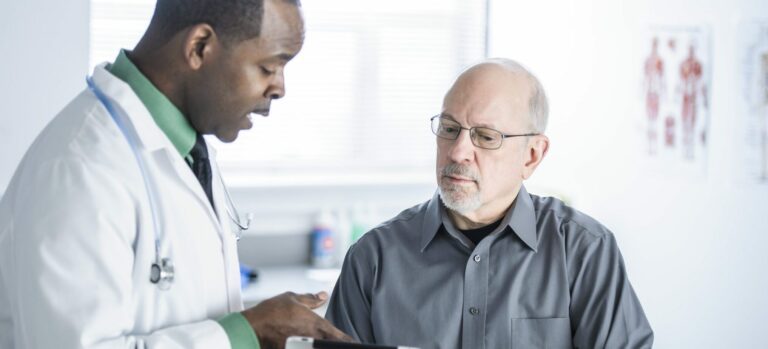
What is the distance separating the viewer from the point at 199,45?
111cm

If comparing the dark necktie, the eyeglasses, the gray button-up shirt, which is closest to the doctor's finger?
the dark necktie

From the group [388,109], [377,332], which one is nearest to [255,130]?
[388,109]

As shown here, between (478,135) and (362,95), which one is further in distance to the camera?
(362,95)

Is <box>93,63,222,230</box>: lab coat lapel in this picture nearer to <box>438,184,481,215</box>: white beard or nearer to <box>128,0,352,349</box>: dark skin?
<box>128,0,352,349</box>: dark skin

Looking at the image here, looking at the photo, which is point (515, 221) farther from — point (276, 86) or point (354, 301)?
point (276, 86)

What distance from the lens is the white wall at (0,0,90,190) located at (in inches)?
99.7

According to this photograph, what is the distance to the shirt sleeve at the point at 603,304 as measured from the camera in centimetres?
162

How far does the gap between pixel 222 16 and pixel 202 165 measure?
29 centimetres

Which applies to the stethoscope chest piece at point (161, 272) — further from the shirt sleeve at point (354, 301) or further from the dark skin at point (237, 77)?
the shirt sleeve at point (354, 301)

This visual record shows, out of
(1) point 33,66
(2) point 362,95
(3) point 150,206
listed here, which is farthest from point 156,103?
(2) point 362,95

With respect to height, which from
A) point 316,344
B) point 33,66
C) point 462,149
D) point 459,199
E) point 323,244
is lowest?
point 323,244

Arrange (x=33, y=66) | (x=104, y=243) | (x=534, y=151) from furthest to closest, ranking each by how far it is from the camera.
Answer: (x=33, y=66)
(x=534, y=151)
(x=104, y=243)

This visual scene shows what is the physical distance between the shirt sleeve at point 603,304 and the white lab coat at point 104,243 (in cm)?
79

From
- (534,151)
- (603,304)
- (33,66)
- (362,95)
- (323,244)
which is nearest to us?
(603,304)
